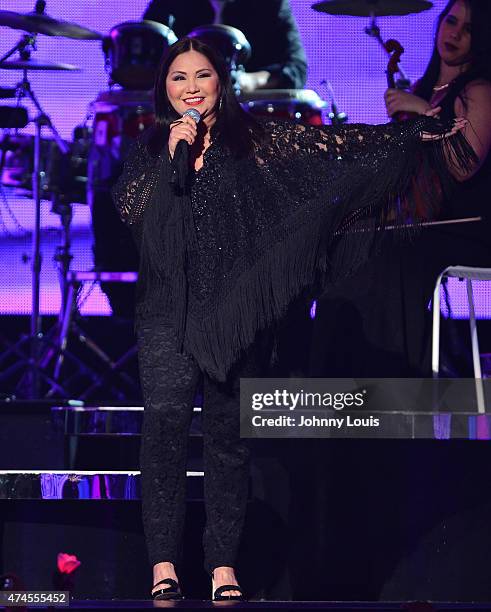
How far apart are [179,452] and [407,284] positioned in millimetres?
1209

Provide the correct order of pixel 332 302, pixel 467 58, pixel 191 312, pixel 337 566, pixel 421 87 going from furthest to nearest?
pixel 421 87
pixel 467 58
pixel 332 302
pixel 337 566
pixel 191 312

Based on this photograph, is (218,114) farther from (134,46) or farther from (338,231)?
(134,46)

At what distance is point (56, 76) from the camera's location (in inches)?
172

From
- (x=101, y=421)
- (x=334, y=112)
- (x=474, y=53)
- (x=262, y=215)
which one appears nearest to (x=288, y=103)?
(x=334, y=112)

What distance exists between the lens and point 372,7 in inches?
164

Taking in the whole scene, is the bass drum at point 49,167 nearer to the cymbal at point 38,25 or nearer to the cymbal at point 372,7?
the cymbal at point 38,25

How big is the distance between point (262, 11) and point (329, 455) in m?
2.18

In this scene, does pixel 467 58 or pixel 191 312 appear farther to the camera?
pixel 467 58

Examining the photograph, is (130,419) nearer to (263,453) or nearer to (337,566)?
(263,453)

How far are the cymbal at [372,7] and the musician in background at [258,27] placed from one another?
16cm

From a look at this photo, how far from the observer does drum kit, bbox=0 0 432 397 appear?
4.22 meters

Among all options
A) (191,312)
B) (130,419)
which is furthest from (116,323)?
(191,312)

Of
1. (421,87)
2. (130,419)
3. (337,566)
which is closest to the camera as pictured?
(337,566)

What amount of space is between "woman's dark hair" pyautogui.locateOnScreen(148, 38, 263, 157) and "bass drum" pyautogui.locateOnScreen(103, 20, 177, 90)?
1.82m
